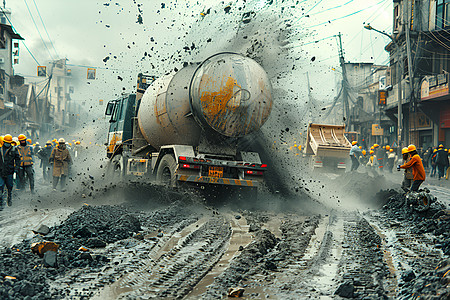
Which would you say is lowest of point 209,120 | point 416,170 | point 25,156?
point 416,170

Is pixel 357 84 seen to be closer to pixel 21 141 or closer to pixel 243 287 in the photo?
pixel 21 141

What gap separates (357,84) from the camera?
213 ft

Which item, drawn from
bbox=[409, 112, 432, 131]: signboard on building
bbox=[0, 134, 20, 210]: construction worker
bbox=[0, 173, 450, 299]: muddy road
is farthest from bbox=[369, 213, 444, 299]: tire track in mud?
bbox=[409, 112, 432, 131]: signboard on building

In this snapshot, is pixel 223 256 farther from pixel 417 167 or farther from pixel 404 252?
pixel 417 167

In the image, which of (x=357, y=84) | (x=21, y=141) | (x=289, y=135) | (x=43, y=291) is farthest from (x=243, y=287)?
(x=357, y=84)

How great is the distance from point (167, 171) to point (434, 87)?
25.4 m

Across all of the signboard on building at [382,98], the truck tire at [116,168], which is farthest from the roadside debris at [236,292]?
the signboard on building at [382,98]

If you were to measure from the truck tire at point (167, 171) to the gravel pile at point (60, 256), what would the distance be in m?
2.62

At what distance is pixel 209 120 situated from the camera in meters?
9.78

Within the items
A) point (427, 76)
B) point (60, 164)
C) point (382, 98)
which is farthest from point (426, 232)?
point (382, 98)

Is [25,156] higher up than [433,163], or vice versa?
[25,156]

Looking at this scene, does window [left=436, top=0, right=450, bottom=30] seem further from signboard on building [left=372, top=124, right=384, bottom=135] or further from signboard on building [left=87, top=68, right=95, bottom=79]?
signboard on building [left=87, top=68, right=95, bottom=79]

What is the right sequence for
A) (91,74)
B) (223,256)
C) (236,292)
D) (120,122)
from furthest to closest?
(91,74) < (120,122) < (223,256) < (236,292)

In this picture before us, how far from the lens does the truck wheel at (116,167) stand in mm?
13891
